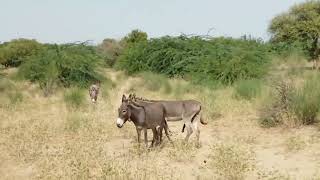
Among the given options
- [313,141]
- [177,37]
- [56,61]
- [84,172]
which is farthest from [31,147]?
[177,37]

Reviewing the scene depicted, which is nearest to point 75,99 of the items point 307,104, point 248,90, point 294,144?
point 248,90

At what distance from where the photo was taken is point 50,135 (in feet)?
37.5

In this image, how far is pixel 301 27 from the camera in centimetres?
3447

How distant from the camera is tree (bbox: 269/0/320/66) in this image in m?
33.7

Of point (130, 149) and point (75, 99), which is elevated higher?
point (75, 99)

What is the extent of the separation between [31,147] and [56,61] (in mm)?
15498

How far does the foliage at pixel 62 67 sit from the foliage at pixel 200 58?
360cm

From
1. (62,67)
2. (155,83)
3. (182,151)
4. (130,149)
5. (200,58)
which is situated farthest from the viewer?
(200,58)

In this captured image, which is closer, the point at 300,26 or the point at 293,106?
the point at 293,106

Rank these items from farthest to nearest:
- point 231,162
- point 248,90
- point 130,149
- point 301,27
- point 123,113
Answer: point 301,27, point 248,90, point 130,149, point 123,113, point 231,162

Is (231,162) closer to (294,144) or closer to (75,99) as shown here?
(294,144)

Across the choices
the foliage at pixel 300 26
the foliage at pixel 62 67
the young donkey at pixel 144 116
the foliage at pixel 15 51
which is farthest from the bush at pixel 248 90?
the foliage at pixel 15 51

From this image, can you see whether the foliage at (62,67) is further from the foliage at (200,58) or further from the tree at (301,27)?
the tree at (301,27)

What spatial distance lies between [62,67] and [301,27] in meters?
17.0
